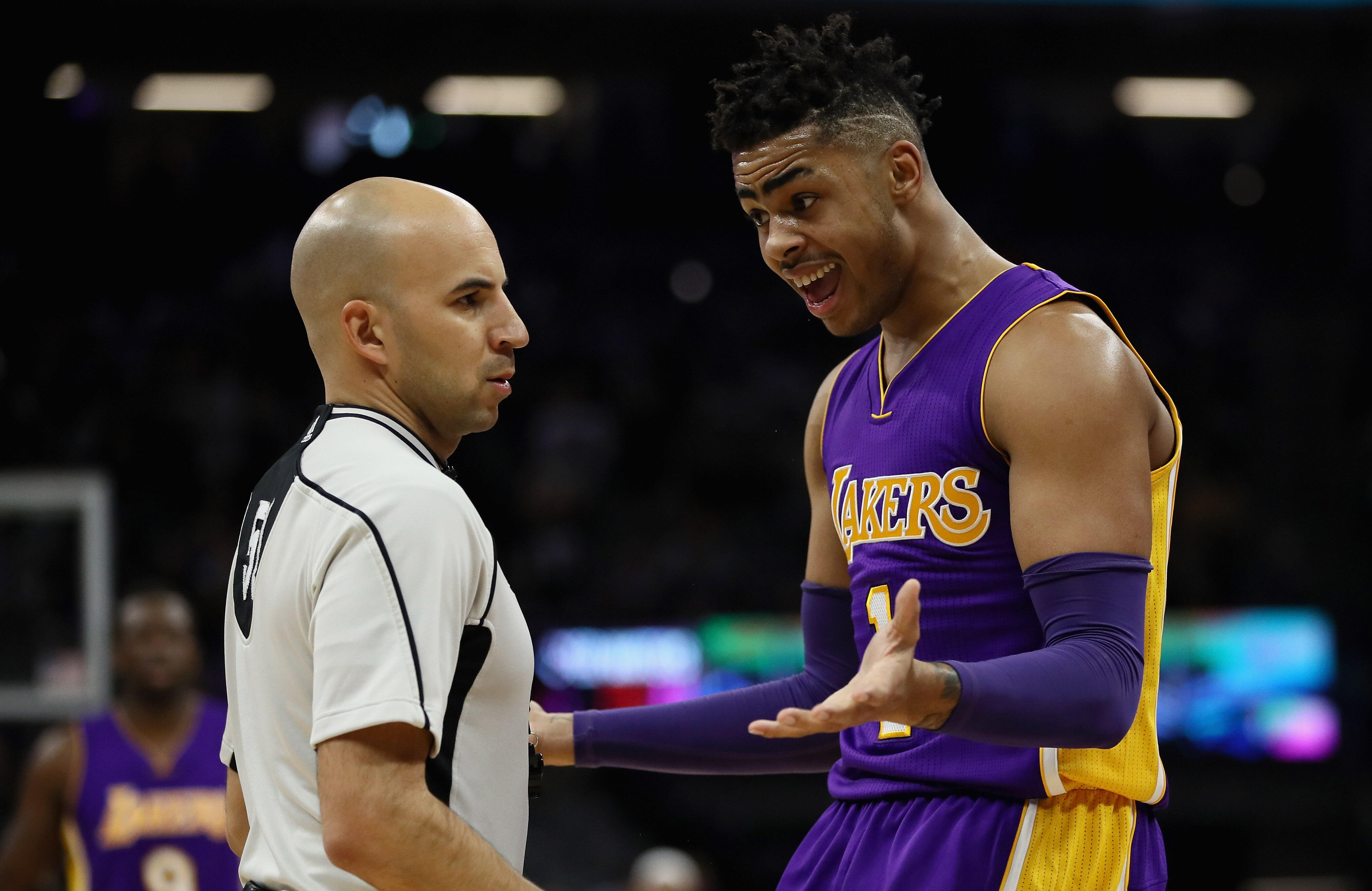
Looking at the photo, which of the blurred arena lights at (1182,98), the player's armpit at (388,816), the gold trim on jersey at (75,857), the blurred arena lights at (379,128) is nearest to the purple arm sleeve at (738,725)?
the player's armpit at (388,816)

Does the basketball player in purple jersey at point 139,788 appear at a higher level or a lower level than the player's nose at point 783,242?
lower

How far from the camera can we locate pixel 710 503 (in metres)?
10.7

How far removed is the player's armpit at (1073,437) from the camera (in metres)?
2.02

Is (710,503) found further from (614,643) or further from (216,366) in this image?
(216,366)

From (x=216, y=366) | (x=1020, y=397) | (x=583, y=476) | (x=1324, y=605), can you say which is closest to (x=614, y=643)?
(x=583, y=476)

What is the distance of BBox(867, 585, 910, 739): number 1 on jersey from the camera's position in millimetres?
2285

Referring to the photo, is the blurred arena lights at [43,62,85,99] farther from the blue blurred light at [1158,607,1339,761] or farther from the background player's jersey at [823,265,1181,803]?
the background player's jersey at [823,265,1181,803]

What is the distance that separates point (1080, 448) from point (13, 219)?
9.38 meters

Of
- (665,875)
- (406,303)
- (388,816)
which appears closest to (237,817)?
(388,816)

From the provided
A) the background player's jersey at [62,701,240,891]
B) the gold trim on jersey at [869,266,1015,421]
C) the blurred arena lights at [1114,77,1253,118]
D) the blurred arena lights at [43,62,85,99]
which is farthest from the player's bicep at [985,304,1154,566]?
the blurred arena lights at [1114,77,1253,118]

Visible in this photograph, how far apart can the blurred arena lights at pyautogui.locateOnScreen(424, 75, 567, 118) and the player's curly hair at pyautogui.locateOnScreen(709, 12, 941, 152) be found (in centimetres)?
907

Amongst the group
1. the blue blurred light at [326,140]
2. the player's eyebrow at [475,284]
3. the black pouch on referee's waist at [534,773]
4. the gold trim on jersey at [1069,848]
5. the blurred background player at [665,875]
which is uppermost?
the blue blurred light at [326,140]

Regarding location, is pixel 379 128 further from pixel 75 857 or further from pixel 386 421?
pixel 386 421

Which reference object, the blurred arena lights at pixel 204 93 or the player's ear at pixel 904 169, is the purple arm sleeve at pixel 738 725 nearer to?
the player's ear at pixel 904 169
